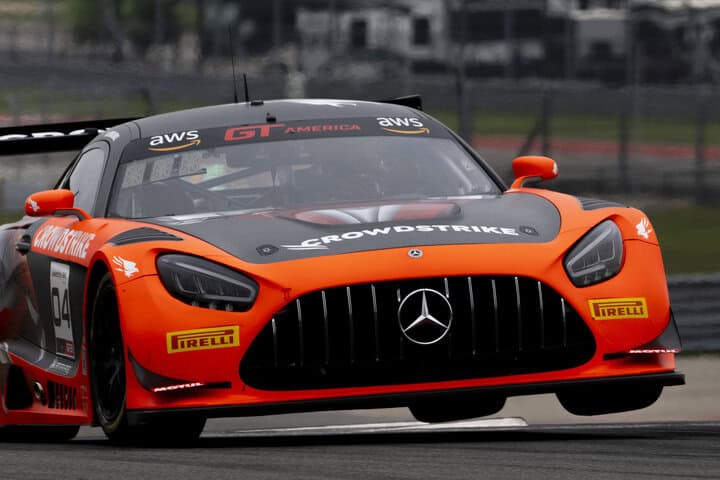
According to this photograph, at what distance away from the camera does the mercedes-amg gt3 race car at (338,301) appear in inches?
243

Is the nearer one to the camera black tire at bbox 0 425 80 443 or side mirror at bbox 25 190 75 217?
side mirror at bbox 25 190 75 217

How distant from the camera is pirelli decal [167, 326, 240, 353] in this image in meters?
6.17

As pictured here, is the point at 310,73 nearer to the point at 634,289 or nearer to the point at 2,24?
the point at 2,24

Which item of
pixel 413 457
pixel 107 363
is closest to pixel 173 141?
pixel 107 363

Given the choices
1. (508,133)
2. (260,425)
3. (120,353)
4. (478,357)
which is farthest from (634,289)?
(508,133)

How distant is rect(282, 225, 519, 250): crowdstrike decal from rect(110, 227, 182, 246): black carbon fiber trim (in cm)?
44

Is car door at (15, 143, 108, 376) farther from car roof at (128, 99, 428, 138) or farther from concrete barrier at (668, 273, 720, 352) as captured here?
concrete barrier at (668, 273, 720, 352)

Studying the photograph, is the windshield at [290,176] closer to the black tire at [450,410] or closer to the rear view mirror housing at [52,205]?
the rear view mirror housing at [52,205]

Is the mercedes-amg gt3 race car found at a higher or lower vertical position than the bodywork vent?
higher

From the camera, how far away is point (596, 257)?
6516mm

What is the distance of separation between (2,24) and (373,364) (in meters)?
29.6

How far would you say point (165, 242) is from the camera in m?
6.39

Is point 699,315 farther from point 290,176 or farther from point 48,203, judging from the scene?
point 48,203

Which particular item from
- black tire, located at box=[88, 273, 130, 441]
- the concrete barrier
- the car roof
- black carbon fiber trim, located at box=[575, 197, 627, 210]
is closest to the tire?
black tire, located at box=[88, 273, 130, 441]
